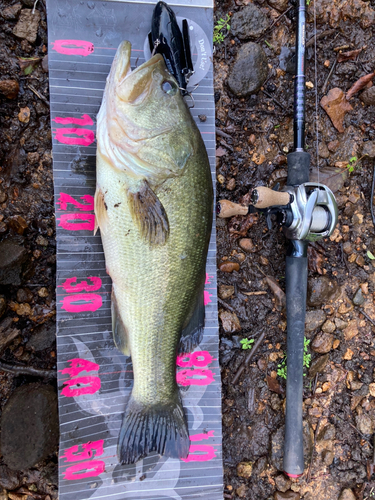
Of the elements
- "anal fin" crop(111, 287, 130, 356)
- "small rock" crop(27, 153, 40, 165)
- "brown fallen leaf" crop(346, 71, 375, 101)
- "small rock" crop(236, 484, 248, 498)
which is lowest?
"small rock" crop(236, 484, 248, 498)

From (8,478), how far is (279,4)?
4230mm

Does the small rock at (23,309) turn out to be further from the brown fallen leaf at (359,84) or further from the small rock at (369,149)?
the brown fallen leaf at (359,84)

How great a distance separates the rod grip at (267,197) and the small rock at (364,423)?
78.2 inches

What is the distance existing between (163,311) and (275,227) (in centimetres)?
125

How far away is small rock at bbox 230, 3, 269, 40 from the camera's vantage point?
2.65 m

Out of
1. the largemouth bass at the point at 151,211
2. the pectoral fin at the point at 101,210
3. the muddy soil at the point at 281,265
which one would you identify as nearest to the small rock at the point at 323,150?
the muddy soil at the point at 281,265

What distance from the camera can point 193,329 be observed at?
7.62ft

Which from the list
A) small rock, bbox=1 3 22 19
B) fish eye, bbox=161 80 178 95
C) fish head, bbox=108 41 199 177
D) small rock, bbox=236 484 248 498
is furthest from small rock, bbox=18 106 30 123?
small rock, bbox=236 484 248 498

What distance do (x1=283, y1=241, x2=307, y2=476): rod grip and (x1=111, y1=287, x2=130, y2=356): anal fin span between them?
4.09ft

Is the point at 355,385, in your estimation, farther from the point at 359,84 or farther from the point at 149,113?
the point at 149,113

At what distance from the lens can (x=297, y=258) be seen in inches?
97.3

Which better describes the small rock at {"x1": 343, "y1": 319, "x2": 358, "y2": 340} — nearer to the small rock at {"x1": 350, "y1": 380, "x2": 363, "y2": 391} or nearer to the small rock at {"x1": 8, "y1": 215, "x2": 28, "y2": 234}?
the small rock at {"x1": 350, "y1": 380, "x2": 363, "y2": 391}

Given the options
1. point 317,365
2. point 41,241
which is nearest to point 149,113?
point 41,241

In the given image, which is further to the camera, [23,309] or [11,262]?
[23,309]
